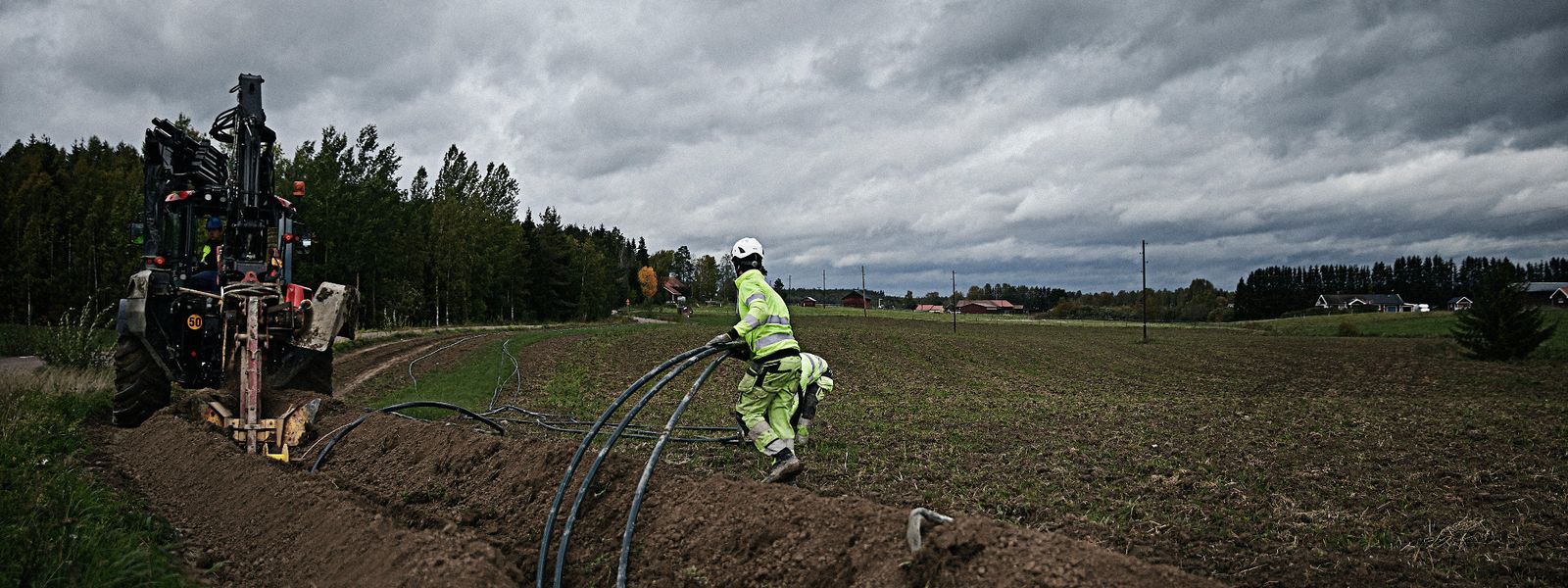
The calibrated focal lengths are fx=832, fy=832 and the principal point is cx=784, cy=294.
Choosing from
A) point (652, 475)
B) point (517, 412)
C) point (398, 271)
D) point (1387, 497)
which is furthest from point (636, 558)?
point (398, 271)

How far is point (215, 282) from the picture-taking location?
1041 centimetres

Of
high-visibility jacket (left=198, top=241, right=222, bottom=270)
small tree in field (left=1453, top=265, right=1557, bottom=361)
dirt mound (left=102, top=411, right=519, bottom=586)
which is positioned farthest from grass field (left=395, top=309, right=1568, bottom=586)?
small tree in field (left=1453, top=265, right=1557, bottom=361)

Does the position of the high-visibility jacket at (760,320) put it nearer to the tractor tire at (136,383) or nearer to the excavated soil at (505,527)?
the excavated soil at (505,527)

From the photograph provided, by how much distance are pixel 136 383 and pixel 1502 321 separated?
1666 inches

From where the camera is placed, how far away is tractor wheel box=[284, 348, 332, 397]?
10625mm

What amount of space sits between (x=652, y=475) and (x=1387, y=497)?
7.02 m

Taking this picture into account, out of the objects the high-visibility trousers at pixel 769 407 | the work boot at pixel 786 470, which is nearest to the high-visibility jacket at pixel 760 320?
the high-visibility trousers at pixel 769 407

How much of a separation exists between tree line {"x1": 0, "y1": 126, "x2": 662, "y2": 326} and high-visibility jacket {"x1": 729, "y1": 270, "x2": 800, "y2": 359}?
24617 mm

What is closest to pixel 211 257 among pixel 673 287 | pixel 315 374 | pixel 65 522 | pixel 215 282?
pixel 215 282

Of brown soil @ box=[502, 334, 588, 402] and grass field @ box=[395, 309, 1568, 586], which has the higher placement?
brown soil @ box=[502, 334, 588, 402]

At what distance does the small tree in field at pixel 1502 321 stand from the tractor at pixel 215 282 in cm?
3940

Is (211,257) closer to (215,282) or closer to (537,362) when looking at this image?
(215,282)

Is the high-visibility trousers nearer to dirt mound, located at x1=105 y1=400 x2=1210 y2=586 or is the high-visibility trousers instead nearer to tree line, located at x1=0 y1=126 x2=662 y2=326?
dirt mound, located at x1=105 y1=400 x2=1210 y2=586

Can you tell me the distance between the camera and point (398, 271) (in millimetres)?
49312
